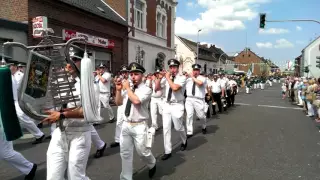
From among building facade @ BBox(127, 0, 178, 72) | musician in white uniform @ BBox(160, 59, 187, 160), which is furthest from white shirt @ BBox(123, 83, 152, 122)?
building facade @ BBox(127, 0, 178, 72)

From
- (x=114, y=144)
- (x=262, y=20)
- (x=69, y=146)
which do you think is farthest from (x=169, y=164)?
(x=262, y=20)

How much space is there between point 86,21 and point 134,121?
1419cm

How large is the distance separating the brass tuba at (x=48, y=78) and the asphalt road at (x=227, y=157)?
1.94 m

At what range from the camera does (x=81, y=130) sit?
3.53 metres

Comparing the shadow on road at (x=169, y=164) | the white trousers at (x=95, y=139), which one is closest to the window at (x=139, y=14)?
the shadow on road at (x=169, y=164)

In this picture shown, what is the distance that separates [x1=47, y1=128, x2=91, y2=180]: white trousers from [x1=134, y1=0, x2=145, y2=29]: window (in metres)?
20.8

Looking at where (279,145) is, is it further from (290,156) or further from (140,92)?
(140,92)

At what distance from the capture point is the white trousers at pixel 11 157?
4.30 metres

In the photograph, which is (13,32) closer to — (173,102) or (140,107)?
(173,102)

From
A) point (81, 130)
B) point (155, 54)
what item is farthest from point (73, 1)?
point (81, 130)

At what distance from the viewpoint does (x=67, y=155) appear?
3.48 m

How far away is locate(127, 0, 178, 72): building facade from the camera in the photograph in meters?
22.9

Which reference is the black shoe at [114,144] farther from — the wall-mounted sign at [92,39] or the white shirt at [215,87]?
the wall-mounted sign at [92,39]

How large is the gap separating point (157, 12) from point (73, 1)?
11.6 metres
